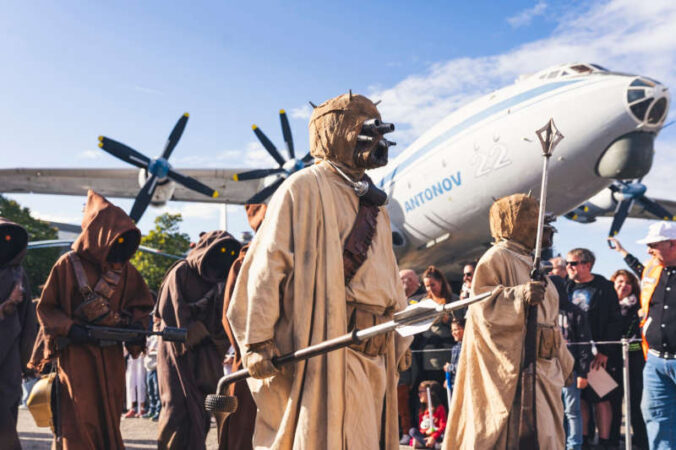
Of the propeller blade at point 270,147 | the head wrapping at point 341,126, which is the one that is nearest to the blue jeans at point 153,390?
the head wrapping at point 341,126

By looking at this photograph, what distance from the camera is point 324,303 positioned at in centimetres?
289


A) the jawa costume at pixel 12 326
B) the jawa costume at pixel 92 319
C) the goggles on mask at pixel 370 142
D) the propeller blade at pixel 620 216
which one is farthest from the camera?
the propeller blade at pixel 620 216

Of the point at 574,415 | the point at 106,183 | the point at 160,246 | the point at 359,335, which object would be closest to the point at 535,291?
the point at 359,335

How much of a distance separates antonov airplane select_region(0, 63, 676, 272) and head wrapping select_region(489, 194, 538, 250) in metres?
7.43

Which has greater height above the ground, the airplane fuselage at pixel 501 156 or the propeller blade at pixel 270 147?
the propeller blade at pixel 270 147

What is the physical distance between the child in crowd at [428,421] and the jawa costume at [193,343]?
8.76 feet

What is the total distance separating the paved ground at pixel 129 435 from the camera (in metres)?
7.70

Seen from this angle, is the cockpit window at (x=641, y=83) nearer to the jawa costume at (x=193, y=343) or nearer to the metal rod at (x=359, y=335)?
the jawa costume at (x=193, y=343)

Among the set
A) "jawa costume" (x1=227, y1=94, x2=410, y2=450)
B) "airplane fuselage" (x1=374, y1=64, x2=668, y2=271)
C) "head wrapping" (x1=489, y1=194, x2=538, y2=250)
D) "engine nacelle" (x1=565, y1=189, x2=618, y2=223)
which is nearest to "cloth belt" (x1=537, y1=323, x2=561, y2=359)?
"head wrapping" (x1=489, y1=194, x2=538, y2=250)

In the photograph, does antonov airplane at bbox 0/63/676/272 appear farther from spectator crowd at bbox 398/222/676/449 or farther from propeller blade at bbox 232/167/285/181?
propeller blade at bbox 232/167/285/181

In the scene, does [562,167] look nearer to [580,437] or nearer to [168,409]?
[580,437]

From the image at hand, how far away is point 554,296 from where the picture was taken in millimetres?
4723

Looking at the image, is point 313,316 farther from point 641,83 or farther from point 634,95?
point 641,83

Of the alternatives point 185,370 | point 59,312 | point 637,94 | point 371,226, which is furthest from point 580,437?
point 637,94
